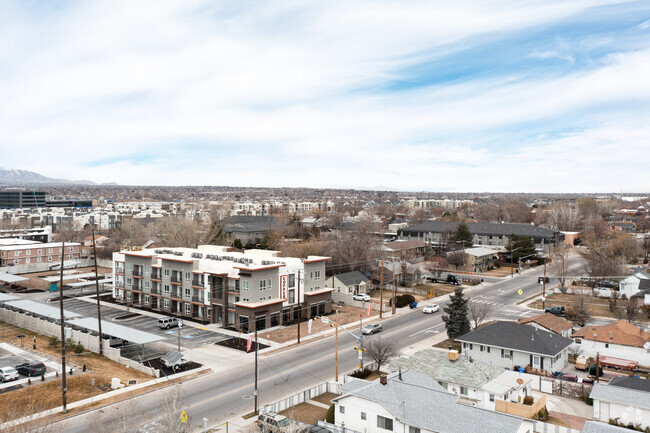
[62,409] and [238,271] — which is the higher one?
[238,271]

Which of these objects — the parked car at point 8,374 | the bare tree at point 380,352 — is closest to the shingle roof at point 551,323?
the bare tree at point 380,352

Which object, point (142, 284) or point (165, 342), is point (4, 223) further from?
point (165, 342)

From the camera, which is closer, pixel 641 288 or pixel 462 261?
pixel 641 288

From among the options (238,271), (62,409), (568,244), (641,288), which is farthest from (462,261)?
(62,409)

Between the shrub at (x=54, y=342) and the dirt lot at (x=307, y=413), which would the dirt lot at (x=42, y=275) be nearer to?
the shrub at (x=54, y=342)

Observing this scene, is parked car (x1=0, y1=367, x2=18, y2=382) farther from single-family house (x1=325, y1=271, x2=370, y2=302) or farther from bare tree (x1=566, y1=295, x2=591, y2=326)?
bare tree (x1=566, y1=295, x2=591, y2=326)

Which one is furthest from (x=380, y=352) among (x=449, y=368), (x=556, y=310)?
(x=556, y=310)

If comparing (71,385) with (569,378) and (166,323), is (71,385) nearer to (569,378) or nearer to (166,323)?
(166,323)
